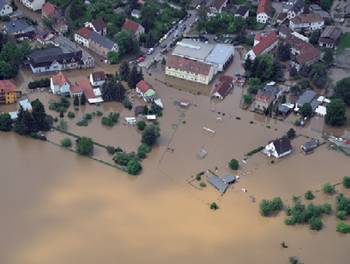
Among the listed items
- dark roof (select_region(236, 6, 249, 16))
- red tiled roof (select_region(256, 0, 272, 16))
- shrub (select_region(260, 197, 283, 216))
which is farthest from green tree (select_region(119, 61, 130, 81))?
shrub (select_region(260, 197, 283, 216))

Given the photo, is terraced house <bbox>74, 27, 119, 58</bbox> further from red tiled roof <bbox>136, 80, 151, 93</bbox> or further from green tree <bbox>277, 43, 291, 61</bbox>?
green tree <bbox>277, 43, 291, 61</bbox>

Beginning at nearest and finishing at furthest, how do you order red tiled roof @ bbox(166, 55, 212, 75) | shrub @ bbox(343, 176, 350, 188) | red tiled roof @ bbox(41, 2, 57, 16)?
shrub @ bbox(343, 176, 350, 188), red tiled roof @ bbox(166, 55, 212, 75), red tiled roof @ bbox(41, 2, 57, 16)

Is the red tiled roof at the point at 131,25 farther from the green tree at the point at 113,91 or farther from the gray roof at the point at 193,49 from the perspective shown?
the green tree at the point at 113,91

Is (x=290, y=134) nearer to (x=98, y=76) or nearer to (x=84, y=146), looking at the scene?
(x=84, y=146)

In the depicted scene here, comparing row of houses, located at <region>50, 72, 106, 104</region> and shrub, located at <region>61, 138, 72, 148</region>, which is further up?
row of houses, located at <region>50, 72, 106, 104</region>

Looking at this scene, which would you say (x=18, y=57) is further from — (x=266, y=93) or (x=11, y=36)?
(x=266, y=93)
